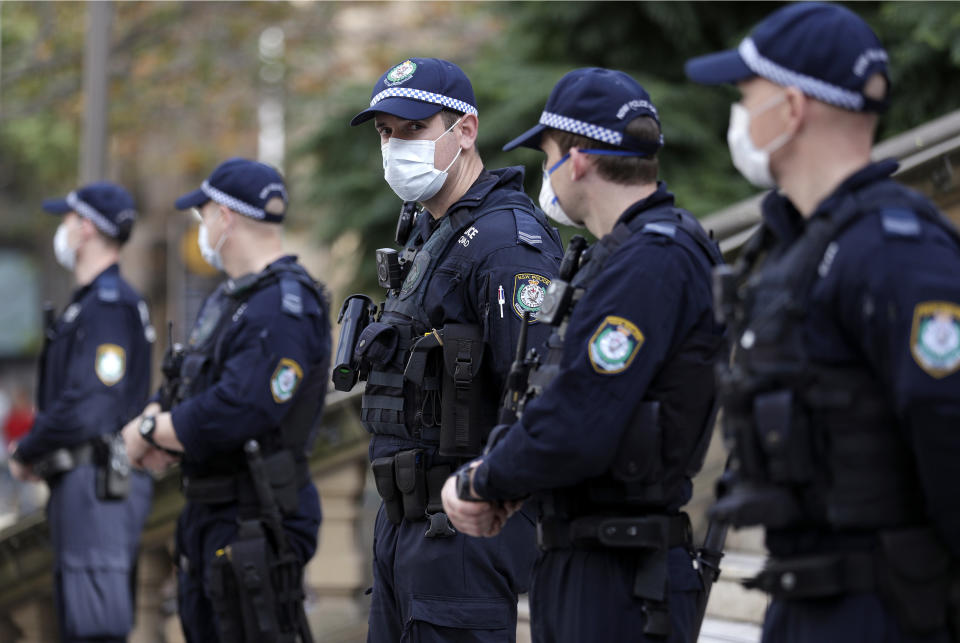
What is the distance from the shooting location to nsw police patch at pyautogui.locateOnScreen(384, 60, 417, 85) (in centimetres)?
452

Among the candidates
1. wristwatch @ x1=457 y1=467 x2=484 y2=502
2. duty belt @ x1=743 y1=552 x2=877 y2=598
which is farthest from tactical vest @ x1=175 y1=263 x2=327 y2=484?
duty belt @ x1=743 y1=552 x2=877 y2=598

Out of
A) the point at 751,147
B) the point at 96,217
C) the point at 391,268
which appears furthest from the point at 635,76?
the point at 751,147

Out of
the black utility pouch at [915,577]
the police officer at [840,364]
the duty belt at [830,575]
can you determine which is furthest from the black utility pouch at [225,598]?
the black utility pouch at [915,577]

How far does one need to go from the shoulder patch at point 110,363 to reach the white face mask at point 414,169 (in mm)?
2928

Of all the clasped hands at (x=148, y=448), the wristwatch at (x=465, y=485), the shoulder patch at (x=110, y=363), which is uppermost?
the wristwatch at (x=465, y=485)

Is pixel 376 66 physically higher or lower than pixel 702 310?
higher

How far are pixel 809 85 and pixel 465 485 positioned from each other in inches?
54.2

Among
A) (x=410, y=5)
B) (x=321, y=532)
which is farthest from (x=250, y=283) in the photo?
(x=410, y=5)

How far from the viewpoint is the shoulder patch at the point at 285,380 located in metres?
5.34

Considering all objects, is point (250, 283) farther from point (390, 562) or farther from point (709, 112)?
point (709, 112)

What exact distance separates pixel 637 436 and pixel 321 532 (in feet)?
13.9

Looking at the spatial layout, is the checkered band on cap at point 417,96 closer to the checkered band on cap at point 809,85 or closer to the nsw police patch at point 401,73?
the nsw police patch at point 401,73

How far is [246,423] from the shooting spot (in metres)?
5.30

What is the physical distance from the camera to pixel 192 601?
560cm
